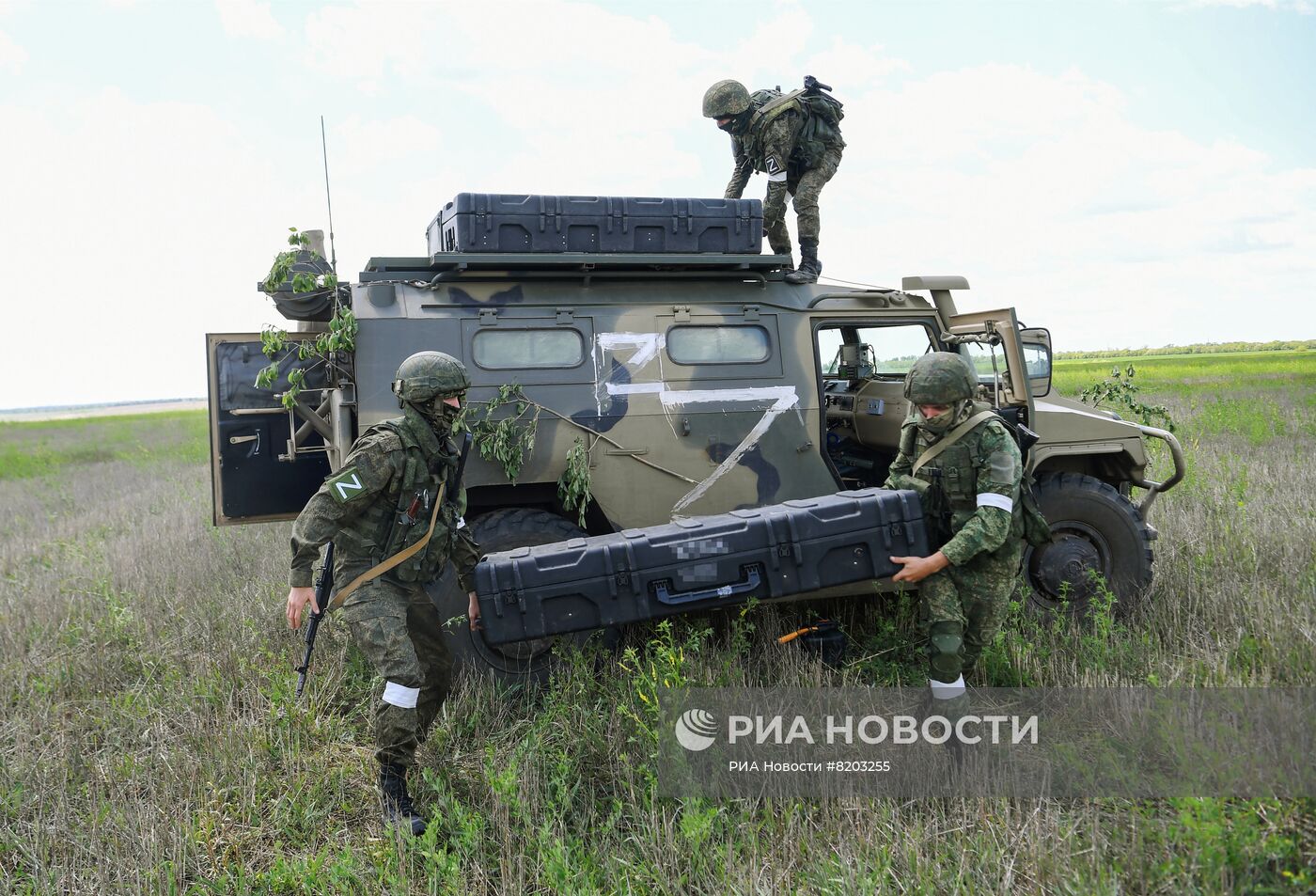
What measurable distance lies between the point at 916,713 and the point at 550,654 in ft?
6.02

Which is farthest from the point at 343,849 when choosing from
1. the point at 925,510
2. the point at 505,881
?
the point at 925,510

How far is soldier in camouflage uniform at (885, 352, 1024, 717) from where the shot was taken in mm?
3486

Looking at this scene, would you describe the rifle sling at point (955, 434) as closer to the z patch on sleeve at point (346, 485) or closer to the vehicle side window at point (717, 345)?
the vehicle side window at point (717, 345)

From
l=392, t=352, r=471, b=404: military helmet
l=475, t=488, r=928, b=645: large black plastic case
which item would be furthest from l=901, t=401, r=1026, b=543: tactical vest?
l=392, t=352, r=471, b=404: military helmet

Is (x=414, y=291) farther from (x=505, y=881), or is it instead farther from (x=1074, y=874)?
(x=1074, y=874)

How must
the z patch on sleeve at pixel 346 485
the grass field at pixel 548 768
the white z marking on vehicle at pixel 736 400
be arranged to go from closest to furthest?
the grass field at pixel 548 768
the z patch on sleeve at pixel 346 485
the white z marking on vehicle at pixel 736 400

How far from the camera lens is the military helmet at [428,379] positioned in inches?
137

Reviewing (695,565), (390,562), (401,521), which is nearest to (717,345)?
(695,565)

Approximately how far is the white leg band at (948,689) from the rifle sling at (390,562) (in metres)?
2.17

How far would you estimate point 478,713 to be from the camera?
4082 mm

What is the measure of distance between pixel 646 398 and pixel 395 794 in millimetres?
2348

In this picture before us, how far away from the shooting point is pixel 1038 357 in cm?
529

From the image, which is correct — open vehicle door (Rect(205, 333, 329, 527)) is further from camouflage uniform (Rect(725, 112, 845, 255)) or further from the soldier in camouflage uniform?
the soldier in camouflage uniform

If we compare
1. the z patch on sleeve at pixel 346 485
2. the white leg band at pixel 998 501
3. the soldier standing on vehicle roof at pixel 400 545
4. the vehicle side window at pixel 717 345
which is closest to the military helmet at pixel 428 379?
the soldier standing on vehicle roof at pixel 400 545
